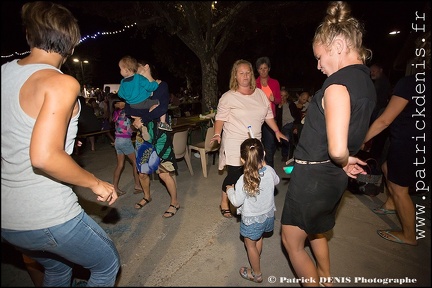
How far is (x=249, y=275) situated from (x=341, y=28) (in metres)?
2.16

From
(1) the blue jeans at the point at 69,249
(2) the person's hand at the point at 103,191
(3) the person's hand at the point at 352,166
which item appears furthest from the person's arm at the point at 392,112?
(1) the blue jeans at the point at 69,249

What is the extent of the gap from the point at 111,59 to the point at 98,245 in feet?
108

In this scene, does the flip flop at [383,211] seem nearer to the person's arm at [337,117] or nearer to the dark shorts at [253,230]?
the dark shorts at [253,230]

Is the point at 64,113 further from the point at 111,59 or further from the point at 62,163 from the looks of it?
the point at 111,59

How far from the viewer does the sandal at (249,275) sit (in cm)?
233

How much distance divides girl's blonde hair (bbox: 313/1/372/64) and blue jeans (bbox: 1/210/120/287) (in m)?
1.85

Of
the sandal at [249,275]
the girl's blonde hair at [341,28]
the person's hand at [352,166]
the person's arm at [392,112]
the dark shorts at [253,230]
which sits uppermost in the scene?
the girl's blonde hair at [341,28]

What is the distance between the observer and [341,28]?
1.56m

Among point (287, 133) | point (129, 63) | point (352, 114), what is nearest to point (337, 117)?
point (352, 114)

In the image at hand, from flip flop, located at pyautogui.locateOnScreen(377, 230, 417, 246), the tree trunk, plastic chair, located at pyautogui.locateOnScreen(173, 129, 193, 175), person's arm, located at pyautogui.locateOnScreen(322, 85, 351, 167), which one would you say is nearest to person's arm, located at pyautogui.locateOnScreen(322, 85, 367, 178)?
person's arm, located at pyautogui.locateOnScreen(322, 85, 351, 167)

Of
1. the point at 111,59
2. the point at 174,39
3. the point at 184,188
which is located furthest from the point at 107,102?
the point at 111,59

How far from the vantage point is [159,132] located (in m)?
3.34

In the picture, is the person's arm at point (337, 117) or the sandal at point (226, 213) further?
the sandal at point (226, 213)

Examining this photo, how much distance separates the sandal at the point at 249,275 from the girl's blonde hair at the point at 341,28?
2008 mm
